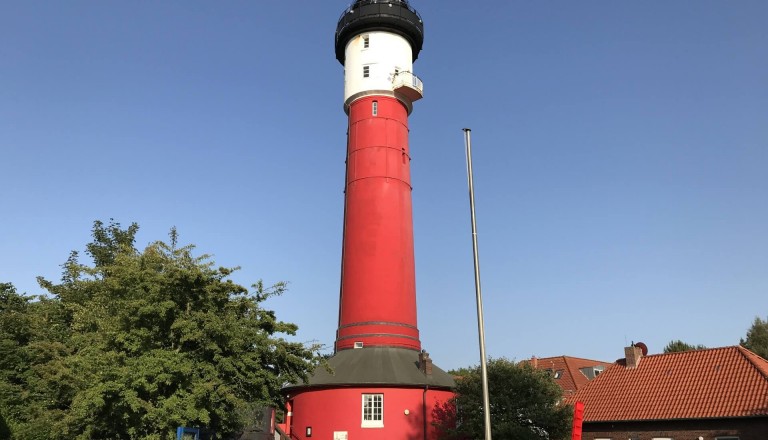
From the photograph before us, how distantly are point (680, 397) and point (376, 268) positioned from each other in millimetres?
15263

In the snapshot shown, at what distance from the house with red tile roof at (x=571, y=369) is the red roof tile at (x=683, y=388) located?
1280 cm

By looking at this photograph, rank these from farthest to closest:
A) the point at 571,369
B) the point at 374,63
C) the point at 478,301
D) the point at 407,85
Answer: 1. the point at 571,369
2. the point at 374,63
3. the point at 407,85
4. the point at 478,301

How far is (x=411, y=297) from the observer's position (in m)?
32.4

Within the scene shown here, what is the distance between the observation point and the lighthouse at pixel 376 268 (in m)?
28.4

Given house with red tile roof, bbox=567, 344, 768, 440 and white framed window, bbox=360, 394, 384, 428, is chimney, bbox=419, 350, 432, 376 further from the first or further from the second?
house with red tile roof, bbox=567, 344, 768, 440

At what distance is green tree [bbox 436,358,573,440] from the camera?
2498 centimetres

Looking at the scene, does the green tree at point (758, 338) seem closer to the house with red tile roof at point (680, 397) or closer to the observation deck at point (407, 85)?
the house with red tile roof at point (680, 397)

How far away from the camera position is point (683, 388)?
2875cm

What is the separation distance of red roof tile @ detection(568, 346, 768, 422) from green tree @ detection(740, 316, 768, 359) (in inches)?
940

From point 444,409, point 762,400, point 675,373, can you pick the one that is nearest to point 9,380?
point 444,409

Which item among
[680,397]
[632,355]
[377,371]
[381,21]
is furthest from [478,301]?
Result: [381,21]

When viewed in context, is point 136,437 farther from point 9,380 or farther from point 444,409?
point 9,380

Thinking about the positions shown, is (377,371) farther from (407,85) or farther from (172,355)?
(407,85)

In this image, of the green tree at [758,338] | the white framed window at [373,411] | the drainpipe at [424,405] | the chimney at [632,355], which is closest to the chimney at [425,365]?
the drainpipe at [424,405]
